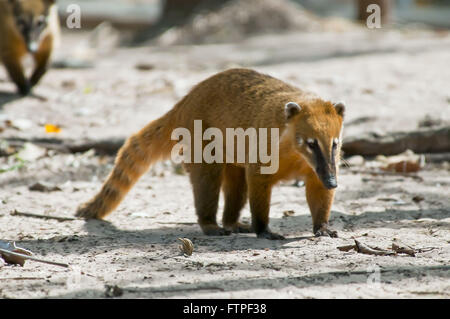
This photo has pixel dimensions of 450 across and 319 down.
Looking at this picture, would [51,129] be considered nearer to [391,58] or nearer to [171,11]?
[391,58]

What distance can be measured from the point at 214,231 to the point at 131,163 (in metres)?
1.06

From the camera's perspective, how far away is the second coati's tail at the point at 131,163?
20.7ft

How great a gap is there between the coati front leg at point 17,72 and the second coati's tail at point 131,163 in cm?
491

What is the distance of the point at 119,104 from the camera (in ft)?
33.2

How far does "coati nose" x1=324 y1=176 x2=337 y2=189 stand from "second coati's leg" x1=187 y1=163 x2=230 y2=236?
1140 millimetres

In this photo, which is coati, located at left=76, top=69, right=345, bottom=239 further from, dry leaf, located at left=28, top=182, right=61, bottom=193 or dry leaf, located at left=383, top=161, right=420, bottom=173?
dry leaf, located at left=383, top=161, right=420, bottom=173

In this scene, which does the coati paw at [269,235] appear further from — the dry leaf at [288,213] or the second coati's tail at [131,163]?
the second coati's tail at [131,163]

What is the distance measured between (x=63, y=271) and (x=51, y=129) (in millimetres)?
4389

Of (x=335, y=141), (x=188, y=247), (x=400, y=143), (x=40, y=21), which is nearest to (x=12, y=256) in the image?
(x=188, y=247)

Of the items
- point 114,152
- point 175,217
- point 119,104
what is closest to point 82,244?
point 175,217

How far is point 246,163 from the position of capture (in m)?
5.77

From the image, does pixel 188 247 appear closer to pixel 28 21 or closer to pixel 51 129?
pixel 51 129

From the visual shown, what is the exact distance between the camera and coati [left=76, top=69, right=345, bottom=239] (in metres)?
5.39
